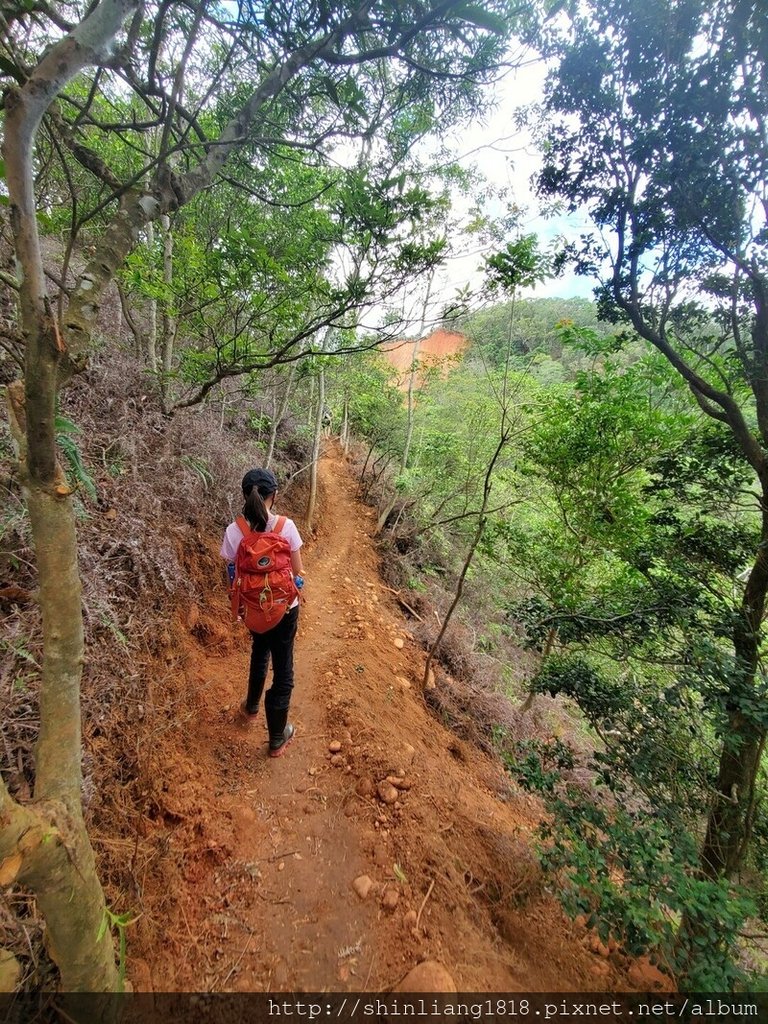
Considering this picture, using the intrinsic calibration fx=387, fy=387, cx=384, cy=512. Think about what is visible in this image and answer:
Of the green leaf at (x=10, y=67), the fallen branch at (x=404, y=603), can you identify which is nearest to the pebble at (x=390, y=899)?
the green leaf at (x=10, y=67)

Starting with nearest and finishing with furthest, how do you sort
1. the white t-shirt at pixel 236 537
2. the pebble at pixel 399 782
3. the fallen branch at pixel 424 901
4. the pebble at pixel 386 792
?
the fallen branch at pixel 424 901 → the white t-shirt at pixel 236 537 → the pebble at pixel 386 792 → the pebble at pixel 399 782

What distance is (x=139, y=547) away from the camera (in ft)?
10.6

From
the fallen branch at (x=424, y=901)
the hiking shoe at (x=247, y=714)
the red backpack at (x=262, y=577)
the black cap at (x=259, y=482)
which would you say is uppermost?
the black cap at (x=259, y=482)

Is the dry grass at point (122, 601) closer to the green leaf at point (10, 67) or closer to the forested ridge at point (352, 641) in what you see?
the forested ridge at point (352, 641)

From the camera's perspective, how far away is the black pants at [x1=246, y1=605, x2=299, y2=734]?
2854 mm

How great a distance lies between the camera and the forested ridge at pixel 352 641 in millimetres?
1432

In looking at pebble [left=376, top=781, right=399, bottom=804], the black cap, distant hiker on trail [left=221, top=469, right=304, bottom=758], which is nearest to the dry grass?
distant hiker on trail [left=221, top=469, right=304, bottom=758]

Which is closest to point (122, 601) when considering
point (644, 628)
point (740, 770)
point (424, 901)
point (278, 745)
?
point (278, 745)

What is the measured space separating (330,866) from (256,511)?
2286mm

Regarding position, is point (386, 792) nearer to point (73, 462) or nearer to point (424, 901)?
point (424, 901)

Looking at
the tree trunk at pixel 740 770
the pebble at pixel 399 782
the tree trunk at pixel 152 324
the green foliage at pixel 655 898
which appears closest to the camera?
the green foliage at pixel 655 898

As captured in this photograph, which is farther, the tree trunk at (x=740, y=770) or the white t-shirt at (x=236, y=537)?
the white t-shirt at (x=236, y=537)

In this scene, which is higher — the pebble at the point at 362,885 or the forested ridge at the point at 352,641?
the forested ridge at the point at 352,641

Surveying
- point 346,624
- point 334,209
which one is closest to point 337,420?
point 346,624
